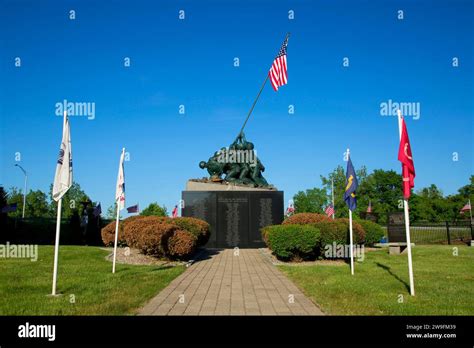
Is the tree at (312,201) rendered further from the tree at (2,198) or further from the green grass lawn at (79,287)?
the green grass lawn at (79,287)

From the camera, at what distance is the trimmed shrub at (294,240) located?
1323 cm

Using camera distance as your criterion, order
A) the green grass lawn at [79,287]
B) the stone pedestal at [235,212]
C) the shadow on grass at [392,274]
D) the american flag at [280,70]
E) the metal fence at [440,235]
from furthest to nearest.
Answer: the metal fence at [440,235] → the stone pedestal at [235,212] → the american flag at [280,70] → the shadow on grass at [392,274] → the green grass lawn at [79,287]

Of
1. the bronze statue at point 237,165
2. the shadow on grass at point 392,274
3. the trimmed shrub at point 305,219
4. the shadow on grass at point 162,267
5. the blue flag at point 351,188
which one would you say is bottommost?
the shadow on grass at point 162,267

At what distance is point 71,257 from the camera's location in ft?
46.9

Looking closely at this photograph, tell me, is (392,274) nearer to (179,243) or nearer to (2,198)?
(179,243)

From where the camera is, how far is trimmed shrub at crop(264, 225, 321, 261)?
1323 centimetres

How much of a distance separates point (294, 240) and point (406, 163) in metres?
6.25

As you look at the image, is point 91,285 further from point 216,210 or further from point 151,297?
point 216,210

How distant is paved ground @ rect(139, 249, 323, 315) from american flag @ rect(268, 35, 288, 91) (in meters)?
8.55

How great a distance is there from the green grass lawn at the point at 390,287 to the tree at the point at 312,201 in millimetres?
54059

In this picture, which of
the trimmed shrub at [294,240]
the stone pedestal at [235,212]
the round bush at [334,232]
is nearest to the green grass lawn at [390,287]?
the trimmed shrub at [294,240]

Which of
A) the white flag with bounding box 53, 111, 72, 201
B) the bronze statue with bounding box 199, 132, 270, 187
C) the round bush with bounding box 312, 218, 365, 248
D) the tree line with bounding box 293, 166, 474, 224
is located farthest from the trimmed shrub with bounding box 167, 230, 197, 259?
the tree line with bounding box 293, 166, 474, 224

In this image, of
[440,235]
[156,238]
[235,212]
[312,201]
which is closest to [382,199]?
[312,201]

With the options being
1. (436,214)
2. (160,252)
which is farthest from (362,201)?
(160,252)
